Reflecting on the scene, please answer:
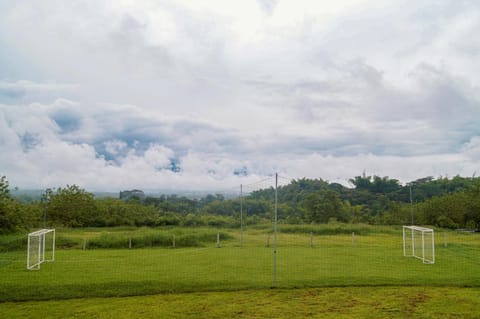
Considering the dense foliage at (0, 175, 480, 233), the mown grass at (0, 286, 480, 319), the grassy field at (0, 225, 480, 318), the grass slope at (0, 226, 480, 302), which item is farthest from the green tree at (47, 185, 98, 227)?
the mown grass at (0, 286, 480, 319)

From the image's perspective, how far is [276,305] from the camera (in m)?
10.5

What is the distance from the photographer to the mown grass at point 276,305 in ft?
32.0

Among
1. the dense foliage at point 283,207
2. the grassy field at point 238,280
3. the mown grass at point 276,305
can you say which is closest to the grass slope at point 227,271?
the grassy field at point 238,280

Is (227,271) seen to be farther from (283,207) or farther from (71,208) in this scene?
(71,208)

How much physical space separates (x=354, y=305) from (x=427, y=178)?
22.5 meters

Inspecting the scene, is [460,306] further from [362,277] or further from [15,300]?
[15,300]

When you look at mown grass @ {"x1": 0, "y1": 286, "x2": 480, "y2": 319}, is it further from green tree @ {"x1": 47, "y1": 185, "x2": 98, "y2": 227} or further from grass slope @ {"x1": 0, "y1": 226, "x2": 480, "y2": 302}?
green tree @ {"x1": 47, "y1": 185, "x2": 98, "y2": 227}

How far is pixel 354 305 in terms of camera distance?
1057 cm

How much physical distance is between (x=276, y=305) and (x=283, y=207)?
14.6 meters

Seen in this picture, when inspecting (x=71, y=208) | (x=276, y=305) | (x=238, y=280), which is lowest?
(x=276, y=305)

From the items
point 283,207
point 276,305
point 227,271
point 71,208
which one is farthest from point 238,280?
point 71,208

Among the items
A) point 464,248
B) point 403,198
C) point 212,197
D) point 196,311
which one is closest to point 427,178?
point 403,198

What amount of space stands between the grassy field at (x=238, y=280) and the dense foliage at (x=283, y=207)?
2.81m

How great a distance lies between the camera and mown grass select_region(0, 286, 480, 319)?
32.0ft
